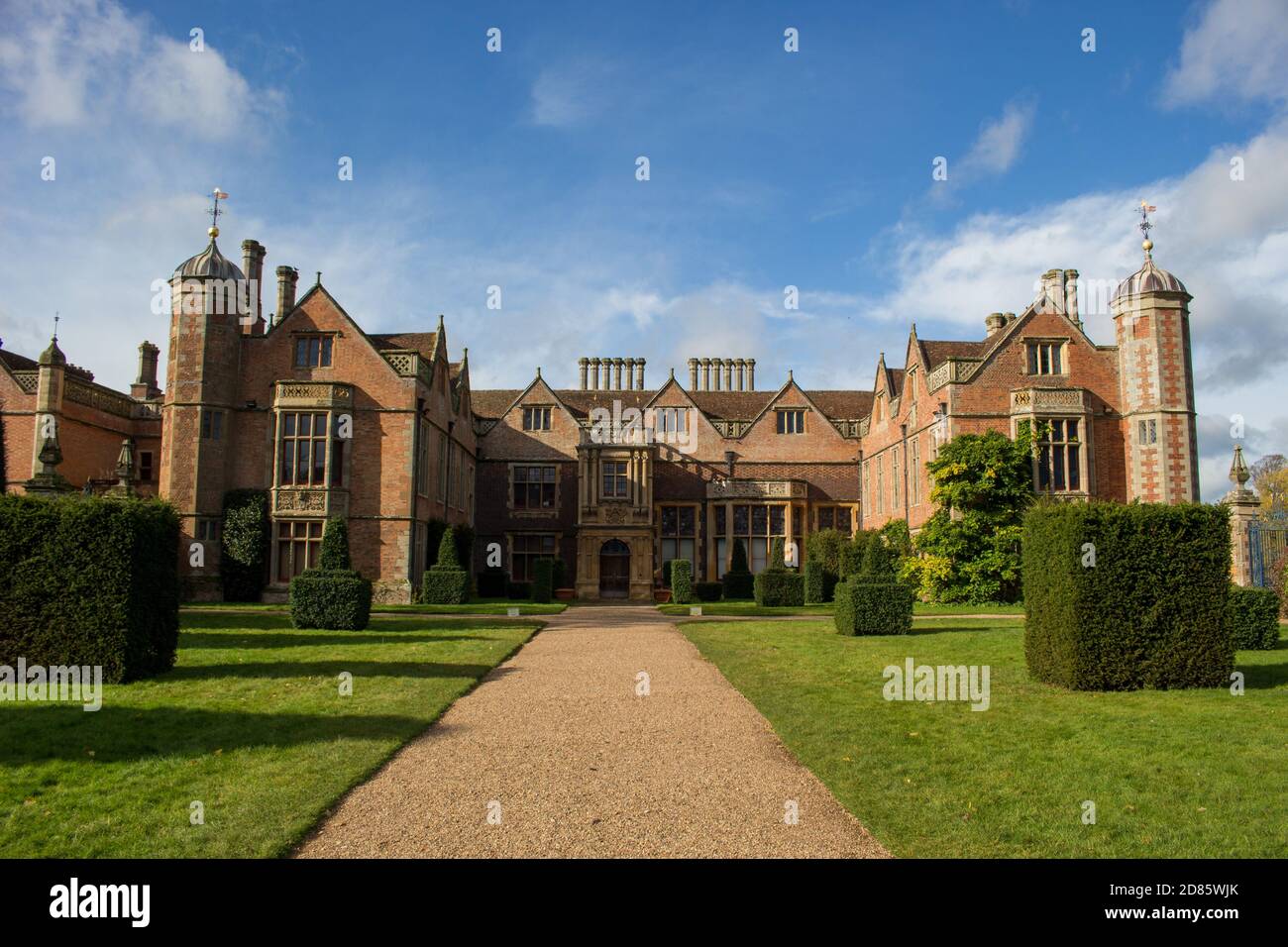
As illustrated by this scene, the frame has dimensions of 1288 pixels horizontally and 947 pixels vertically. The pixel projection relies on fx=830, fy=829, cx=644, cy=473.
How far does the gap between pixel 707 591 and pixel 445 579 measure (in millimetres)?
11754

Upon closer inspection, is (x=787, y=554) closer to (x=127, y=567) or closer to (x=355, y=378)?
(x=355, y=378)

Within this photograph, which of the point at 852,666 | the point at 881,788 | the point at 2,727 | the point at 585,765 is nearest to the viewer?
the point at 881,788

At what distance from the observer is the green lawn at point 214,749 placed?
527 centimetres

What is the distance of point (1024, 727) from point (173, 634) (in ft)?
36.2

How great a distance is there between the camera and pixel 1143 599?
10.5m

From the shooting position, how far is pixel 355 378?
28406mm

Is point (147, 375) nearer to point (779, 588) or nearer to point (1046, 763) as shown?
point (779, 588)

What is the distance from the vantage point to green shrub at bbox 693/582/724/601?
34.1 metres

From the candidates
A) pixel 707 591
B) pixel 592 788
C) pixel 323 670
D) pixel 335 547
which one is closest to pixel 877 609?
pixel 323 670

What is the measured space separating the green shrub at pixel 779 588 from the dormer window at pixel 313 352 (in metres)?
16.7

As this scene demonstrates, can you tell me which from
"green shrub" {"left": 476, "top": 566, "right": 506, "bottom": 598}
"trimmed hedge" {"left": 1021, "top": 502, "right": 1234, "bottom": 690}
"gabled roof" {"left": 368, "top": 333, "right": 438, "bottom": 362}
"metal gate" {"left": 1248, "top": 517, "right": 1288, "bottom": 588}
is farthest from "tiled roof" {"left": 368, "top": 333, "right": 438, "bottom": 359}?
"metal gate" {"left": 1248, "top": 517, "right": 1288, "bottom": 588}

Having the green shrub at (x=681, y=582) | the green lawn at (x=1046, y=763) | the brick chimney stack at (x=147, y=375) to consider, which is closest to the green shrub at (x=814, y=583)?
the green shrub at (x=681, y=582)

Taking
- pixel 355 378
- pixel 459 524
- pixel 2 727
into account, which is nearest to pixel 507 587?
pixel 459 524

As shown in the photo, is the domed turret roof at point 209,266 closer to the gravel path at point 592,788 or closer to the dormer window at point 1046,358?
the gravel path at point 592,788
